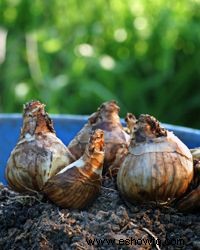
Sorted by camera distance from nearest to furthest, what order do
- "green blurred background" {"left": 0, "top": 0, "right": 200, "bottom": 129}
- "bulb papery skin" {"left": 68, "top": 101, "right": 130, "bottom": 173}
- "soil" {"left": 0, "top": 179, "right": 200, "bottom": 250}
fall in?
"soil" {"left": 0, "top": 179, "right": 200, "bottom": 250} → "bulb papery skin" {"left": 68, "top": 101, "right": 130, "bottom": 173} → "green blurred background" {"left": 0, "top": 0, "right": 200, "bottom": 129}

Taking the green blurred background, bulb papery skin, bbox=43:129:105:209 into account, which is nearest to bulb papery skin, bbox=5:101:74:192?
bulb papery skin, bbox=43:129:105:209

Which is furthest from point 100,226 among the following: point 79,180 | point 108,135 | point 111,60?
point 111,60

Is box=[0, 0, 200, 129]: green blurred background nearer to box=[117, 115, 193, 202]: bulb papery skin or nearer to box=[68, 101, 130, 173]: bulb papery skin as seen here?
box=[68, 101, 130, 173]: bulb papery skin

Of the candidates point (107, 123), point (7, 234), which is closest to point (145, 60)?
point (107, 123)

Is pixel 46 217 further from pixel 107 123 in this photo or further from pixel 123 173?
pixel 107 123

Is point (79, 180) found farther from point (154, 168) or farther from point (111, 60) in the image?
point (111, 60)

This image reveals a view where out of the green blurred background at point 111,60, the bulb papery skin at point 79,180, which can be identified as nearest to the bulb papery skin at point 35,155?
the bulb papery skin at point 79,180

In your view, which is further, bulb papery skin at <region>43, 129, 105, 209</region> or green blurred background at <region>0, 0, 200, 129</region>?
green blurred background at <region>0, 0, 200, 129</region>
